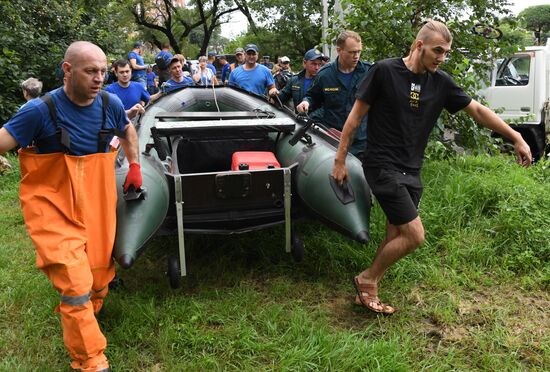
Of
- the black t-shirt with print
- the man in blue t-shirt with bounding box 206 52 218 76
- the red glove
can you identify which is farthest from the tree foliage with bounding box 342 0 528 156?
the man in blue t-shirt with bounding box 206 52 218 76

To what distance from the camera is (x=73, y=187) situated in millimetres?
2424

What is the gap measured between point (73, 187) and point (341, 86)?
2.49 m

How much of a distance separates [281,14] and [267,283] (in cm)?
2364

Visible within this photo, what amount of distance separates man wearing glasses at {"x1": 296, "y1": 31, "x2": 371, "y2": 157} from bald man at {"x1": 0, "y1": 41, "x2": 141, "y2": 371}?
6.92ft

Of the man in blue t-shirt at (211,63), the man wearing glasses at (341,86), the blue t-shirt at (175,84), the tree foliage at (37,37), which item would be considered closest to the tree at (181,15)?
the man in blue t-shirt at (211,63)

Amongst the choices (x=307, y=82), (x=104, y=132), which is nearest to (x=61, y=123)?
(x=104, y=132)

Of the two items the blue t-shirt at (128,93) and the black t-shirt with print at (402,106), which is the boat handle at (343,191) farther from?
the blue t-shirt at (128,93)

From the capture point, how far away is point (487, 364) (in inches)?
102

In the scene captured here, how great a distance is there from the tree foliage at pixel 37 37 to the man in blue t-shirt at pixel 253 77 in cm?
422

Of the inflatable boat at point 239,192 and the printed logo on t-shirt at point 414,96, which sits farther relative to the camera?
the inflatable boat at point 239,192

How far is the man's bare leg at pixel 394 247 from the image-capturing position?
2.77m

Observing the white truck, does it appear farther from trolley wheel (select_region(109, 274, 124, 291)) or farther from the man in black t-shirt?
trolley wheel (select_region(109, 274, 124, 291))

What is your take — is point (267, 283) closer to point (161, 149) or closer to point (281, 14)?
point (161, 149)

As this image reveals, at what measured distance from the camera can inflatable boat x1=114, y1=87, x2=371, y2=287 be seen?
2996 mm
